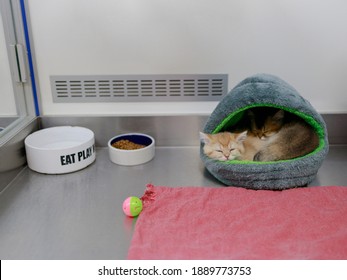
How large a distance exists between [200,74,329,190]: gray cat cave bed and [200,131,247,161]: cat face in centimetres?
3

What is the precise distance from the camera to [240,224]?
3.30 feet

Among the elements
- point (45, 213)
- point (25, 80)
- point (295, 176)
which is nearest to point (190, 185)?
point (295, 176)

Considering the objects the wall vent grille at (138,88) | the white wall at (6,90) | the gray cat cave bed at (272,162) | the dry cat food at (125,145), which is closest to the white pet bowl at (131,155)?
the dry cat food at (125,145)

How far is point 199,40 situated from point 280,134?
485mm

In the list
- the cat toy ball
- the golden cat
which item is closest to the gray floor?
the cat toy ball

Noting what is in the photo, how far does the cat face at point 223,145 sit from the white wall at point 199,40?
0.31 metres

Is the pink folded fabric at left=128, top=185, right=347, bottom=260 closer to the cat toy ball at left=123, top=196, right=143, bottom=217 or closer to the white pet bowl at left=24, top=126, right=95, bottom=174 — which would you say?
the cat toy ball at left=123, top=196, right=143, bottom=217

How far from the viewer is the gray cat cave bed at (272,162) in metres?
1.15

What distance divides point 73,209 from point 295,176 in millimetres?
695

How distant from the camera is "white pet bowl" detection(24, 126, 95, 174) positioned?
4.24 ft

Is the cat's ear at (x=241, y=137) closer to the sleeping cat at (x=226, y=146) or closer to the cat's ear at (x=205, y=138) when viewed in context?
the sleeping cat at (x=226, y=146)

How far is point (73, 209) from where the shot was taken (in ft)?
3.66

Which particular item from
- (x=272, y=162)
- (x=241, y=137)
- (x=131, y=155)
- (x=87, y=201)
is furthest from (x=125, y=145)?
(x=272, y=162)
